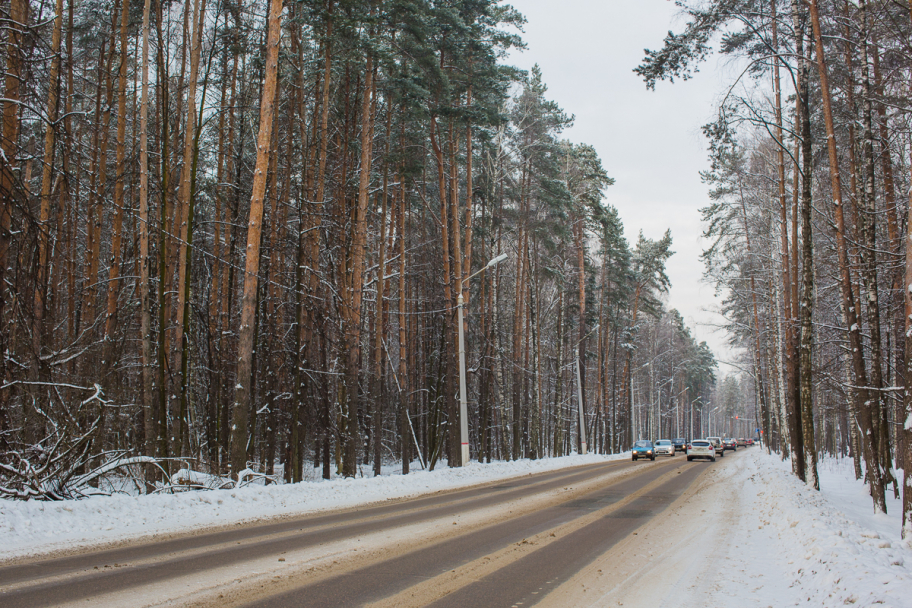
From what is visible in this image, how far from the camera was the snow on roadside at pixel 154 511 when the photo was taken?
7668 mm

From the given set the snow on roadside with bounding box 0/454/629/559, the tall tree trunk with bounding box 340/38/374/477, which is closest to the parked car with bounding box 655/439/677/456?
the tall tree trunk with bounding box 340/38/374/477

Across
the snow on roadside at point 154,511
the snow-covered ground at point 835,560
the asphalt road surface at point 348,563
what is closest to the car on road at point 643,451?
the snow on roadside at point 154,511

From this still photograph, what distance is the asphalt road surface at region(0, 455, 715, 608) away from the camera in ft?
16.8

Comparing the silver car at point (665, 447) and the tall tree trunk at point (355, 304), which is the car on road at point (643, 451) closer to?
the silver car at point (665, 447)

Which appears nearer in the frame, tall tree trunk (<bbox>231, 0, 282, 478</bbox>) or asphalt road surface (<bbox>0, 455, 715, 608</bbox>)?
asphalt road surface (<bbox>0, 455, 715, 608</bbox>)

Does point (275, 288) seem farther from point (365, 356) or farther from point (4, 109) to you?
point (365, 356)

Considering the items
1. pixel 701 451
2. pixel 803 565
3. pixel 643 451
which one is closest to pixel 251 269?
pixel 803 565

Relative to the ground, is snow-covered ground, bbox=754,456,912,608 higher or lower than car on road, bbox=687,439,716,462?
higher

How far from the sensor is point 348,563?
655 cm

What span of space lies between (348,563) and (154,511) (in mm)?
5046

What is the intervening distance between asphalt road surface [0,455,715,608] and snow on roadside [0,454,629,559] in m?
0.82

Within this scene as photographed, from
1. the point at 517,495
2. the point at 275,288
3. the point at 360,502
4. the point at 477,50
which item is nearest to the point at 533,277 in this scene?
the point at 477,50

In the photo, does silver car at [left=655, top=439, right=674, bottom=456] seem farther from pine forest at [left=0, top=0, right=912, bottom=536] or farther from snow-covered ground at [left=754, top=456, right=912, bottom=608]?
snow-covered ground at [left=754, top=456, right=912, bottom=608]

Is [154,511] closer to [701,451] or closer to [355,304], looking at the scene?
[355,304]
